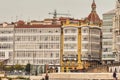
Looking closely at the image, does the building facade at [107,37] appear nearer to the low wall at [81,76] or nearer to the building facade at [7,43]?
the building facade at [7,43]

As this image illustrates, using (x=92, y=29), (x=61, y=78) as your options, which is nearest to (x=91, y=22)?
(x=92, y=29)

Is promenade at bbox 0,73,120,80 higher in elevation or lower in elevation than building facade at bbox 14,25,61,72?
lower

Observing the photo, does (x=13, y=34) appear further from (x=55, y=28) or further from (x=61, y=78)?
(x=61, y=78)

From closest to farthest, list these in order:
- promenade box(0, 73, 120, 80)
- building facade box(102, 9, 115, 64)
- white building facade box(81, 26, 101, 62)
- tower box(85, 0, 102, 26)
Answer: promenade box(0, 73, 120, 80), building facade box(102, 9, 115, 64), white building facade box(81, 26, 101, 62), tower box(85, 0, 102, 26)

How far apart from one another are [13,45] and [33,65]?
5849 millimetres

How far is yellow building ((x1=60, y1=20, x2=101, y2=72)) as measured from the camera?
140000mm

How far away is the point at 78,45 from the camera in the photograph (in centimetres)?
14150

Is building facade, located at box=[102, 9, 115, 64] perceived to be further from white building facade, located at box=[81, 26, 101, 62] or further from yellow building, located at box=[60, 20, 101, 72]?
yellow building, located at box=[60, 20, 101, 72]

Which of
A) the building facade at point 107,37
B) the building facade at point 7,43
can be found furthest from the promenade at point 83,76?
the building facade at point 7,43

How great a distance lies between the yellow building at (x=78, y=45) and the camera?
459ft

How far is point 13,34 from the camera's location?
474 feet

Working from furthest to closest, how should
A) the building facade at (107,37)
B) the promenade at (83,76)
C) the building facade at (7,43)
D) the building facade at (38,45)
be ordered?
the building facade at (7,43)
the building facade at (38,45)
the building facade at (107,37)
the promenade at (83,76)

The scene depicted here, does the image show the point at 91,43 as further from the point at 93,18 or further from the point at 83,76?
the point at 83,76

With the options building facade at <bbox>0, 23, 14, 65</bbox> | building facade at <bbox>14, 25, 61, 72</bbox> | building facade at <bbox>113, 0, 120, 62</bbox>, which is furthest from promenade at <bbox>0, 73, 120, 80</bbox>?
building facade at <bbox>0, 23, 14, 65</bbox>
